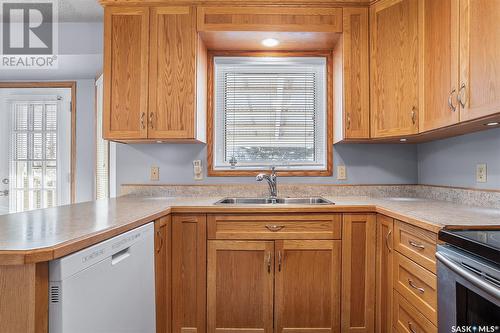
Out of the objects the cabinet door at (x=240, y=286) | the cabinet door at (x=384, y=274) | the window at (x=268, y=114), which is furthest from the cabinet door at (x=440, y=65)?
the cabinet door at (x=240, y=286)

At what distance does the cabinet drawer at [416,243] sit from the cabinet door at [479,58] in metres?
0.57

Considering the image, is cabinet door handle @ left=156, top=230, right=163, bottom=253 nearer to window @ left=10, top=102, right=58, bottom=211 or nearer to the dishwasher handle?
the dishwasher handle

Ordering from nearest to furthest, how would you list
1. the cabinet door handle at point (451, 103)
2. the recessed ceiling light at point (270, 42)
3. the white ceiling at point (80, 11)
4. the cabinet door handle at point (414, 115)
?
the cabinet door handle at point (451, 103), the cabinet door handle at point (414, 115), the recessed ceiling light at point (270, 42), the white ceiling at point (80, 11)

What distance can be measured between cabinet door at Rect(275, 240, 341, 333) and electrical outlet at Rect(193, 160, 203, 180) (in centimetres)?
92

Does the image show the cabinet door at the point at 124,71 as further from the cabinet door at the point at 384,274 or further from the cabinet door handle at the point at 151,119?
the cabinet door at the point at 384,274

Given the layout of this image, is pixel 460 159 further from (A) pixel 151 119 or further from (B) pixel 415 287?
(A) pixel 151 119

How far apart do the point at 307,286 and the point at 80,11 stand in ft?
8.98

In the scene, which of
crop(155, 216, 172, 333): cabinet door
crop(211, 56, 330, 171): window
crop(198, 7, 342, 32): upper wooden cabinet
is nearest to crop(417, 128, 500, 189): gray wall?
crop(211, 56, 330, 171): window

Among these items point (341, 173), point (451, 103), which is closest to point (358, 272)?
point (341, 173)

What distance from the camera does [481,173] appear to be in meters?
1.75

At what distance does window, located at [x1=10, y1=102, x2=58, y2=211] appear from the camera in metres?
3.40

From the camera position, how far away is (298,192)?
241cm

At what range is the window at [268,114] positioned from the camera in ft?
8.21

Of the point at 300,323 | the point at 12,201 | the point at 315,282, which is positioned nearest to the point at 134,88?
the point at 315,282
